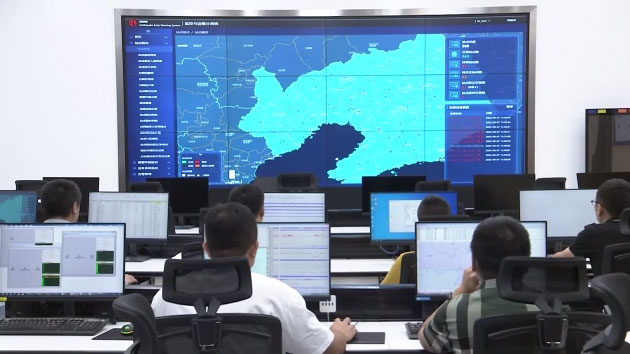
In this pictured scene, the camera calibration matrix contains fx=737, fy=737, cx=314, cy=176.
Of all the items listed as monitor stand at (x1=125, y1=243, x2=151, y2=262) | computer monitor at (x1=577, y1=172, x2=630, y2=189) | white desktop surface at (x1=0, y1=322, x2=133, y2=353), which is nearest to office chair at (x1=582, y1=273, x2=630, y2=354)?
white desktop surface at (x1=0, y1=322, x2=133, y2=353)

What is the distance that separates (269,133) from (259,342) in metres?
5.83

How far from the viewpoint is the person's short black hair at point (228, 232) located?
96.0 inches

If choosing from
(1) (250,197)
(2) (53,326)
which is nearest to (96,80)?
(1) (250,197)

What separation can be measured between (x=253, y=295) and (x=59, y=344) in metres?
1.26

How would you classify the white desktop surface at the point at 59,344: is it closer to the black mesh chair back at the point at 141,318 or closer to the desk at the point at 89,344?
the desk at the point at 89,344

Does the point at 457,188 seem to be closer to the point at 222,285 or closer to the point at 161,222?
the point at 161,222

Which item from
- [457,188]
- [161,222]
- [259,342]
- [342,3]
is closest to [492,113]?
[457,188]

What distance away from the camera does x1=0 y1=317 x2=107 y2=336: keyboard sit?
133 inches

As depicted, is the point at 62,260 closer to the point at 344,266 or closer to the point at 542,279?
the point at 344,266

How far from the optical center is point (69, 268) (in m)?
3.56

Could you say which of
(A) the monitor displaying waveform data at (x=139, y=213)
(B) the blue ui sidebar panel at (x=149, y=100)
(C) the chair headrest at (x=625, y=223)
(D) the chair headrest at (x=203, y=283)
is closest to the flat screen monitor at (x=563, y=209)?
(C) the chair headrest at (x=625, y=223)

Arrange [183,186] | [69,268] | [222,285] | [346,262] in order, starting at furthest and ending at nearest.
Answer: [183,186], [346,262], [69,268], [222,285]

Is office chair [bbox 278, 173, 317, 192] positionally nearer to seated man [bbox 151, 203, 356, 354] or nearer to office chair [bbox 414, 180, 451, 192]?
office chair [bbox 414, 180, 451, 192]

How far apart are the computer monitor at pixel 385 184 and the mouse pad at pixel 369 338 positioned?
308 centimetres
